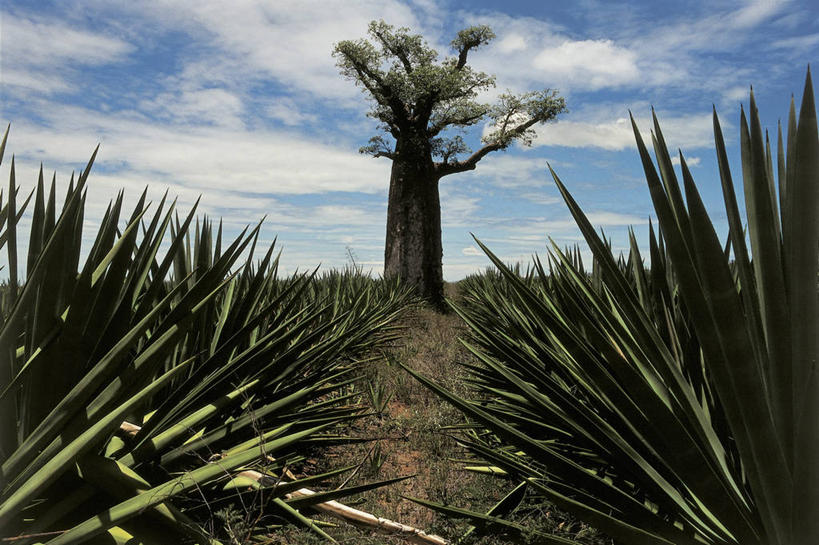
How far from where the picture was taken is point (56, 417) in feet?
3.20

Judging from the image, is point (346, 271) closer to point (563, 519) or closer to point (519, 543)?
point (563, 519)

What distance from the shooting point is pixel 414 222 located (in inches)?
483

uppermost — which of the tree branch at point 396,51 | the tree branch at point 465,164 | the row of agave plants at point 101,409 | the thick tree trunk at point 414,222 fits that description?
the tree branch at point 396,51

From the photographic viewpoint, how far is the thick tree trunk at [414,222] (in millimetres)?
12219

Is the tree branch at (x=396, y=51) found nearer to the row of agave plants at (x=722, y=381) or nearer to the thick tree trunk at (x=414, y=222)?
the thick tree trunk at (x=414, y=222)

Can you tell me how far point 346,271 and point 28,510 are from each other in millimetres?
8014

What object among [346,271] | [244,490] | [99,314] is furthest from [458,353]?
[99,314]

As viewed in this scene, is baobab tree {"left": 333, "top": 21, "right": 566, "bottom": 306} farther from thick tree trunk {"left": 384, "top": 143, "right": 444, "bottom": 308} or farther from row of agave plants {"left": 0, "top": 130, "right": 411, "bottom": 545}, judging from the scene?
row of agave plants {"left": 0, "top": 130, "right": 411, "bottom": 545}

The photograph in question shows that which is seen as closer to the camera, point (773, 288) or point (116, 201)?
point (773, 288)

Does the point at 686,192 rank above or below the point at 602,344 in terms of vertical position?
above

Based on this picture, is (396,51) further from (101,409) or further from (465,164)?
(101,409)

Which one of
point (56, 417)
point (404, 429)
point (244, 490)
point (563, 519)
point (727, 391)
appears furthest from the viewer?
point (404, 429)

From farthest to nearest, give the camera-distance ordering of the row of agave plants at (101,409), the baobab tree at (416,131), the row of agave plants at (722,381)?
the baobab tree at (416,131) < the row of agave plants at (101,409) < the row of agave plants at (722,381)

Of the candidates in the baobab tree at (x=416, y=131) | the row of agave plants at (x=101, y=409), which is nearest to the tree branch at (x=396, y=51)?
the baobab tree at (x=416, y=131)
